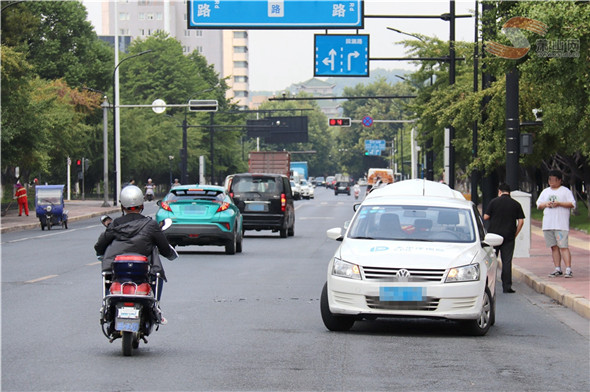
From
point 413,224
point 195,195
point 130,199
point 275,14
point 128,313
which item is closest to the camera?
point 128,313

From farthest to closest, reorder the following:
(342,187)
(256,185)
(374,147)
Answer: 1. (374,147)
2. (342,187)
3. (256,185)

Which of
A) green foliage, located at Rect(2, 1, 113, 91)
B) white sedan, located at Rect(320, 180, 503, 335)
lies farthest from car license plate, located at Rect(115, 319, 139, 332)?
green foliage, located at Rect(2, 1, 113, 91)

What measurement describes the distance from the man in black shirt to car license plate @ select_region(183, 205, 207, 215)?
29.9ft

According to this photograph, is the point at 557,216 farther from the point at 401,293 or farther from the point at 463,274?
the point at 401,293

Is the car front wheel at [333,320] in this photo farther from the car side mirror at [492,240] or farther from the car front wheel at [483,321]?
the car side mirror at [492,240]

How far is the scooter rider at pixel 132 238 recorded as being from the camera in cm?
1031

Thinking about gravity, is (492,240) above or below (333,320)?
above

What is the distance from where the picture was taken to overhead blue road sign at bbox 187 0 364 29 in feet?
107

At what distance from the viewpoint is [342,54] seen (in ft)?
123

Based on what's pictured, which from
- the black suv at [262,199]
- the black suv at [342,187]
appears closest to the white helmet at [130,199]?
the black suv at [262,199]

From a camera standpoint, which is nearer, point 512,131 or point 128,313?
point 128,313

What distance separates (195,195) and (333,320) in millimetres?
14088

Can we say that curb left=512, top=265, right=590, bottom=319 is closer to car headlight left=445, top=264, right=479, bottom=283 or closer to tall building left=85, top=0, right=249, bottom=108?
car headlight left=445, top=264, right=479, bottom=283

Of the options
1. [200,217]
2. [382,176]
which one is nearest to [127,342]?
[200,217]
